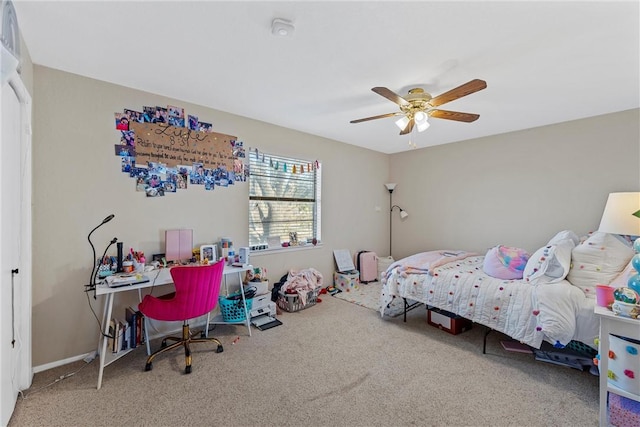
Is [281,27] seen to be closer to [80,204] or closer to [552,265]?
[80,204]

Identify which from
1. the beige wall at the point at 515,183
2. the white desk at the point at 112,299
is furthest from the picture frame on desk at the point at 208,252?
the beige wall at the point at 515,183

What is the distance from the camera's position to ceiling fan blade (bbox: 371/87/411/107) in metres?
2.12

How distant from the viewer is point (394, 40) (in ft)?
6.16

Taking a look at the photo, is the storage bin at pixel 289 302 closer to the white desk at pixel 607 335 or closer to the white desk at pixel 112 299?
the white desk at pixel 112 299

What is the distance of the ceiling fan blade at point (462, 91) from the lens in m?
1.98

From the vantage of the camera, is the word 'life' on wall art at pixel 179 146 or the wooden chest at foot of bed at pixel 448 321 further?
the wooden chest at foot of bed at pixel 448 321

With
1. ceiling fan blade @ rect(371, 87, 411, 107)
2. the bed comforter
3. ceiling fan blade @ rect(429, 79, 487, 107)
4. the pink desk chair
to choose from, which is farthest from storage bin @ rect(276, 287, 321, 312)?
ceiling fan blade @ rect(429, 79, 487, 107)

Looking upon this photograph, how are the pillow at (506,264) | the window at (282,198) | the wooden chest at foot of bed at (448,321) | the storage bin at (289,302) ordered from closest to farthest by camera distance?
the pillow at (506,264) → the wooden chest at foot of bed at (448,321) → the storage bin at (289,302) → the window at (282,198)

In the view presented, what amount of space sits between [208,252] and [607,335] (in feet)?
10.7

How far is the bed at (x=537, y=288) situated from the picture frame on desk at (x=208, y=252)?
7.22 ft

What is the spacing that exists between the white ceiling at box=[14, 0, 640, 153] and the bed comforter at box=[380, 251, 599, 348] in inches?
69.4

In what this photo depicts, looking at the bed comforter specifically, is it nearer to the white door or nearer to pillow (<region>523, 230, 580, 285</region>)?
pillow (<region>523, 230, 580, 285</region>)

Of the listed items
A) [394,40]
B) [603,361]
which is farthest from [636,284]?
[394,40]

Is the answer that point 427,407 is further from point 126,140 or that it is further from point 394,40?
point 126,140
